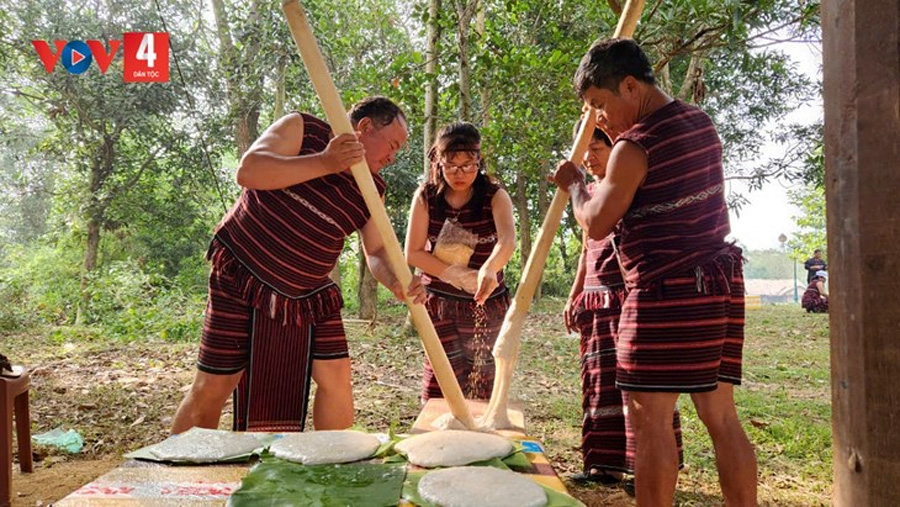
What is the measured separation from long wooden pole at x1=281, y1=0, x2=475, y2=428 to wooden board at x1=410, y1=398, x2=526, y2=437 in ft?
0.39

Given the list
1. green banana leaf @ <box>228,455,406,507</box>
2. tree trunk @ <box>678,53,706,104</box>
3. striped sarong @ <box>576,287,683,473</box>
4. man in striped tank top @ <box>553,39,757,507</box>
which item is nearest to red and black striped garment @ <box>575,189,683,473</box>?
striped sarong @ <box>576,287,683,473</box>

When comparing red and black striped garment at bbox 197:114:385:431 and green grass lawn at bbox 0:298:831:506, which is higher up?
red and black striped garment at bbox 197:114:385:431

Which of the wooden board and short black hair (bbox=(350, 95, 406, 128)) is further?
short black hair (bbox=(350, 95, 406, 128))

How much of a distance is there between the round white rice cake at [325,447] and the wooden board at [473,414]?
0.43m

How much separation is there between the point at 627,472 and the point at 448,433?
139 cm

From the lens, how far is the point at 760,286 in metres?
32.2

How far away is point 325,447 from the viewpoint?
5.36 feet

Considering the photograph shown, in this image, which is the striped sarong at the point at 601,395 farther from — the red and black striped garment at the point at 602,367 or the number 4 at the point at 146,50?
the number 4 at the point at 146,50

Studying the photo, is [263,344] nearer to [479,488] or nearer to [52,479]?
[479,488]

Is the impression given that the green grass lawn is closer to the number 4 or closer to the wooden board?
the wooden board

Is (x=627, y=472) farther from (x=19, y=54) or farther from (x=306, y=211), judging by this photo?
(x=19, y=54)

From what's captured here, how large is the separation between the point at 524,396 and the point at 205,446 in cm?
383

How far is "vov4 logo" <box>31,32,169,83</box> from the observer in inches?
374

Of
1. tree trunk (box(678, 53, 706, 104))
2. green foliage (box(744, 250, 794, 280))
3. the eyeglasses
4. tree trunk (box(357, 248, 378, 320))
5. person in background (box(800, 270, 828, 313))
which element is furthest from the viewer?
green foliage (box(744, 250, 794, 280))
